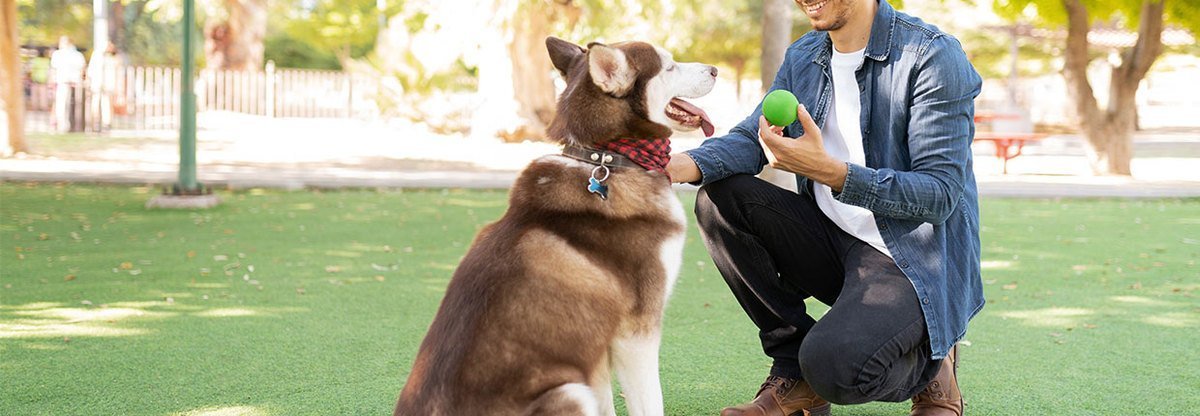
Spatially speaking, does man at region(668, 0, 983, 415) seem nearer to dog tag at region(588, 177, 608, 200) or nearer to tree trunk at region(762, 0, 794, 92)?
dog tag at region(588, 177, 608, 200)

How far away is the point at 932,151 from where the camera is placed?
137 inches

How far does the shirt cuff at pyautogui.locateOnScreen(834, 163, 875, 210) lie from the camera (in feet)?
11.1

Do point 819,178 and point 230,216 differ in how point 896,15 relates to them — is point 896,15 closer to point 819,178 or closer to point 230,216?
point 819,178

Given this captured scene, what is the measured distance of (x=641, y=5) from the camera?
23422 mm

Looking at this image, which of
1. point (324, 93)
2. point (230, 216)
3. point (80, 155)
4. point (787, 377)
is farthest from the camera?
point (324, 93)

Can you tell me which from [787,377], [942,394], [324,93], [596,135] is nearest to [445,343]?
[596,135]

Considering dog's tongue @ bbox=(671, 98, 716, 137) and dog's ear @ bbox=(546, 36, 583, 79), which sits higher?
dog's ear @ bbox=(546, 36, 583, 79)

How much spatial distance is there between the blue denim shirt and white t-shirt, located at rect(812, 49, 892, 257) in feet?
0.22

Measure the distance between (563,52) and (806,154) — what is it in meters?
0.91

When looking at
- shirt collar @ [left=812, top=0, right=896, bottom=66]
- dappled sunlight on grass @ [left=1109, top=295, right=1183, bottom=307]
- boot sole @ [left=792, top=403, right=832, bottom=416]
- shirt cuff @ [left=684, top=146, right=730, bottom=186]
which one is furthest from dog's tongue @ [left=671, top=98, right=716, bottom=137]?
dappled sunlight on grass @ [left=1109, top=295, right=1183, bottom=307]

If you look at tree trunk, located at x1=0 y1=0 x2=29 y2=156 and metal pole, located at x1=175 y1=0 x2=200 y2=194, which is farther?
tree trunk, located at x1=0 y1=0 x2=29 y2=156

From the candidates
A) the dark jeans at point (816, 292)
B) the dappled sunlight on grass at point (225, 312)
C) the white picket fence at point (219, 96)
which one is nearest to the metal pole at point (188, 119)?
the dappled sunlight on grass at point (225, 312)

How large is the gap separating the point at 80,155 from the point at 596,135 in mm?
15742

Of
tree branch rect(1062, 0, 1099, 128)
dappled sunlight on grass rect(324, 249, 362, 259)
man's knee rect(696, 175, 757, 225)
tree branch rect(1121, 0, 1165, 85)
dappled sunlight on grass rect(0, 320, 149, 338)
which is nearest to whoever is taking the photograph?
man's knee rect(696, 175, 757, 225)
